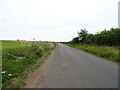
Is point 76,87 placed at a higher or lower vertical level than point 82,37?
lower

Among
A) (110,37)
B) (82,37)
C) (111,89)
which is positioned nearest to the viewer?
(111,89)

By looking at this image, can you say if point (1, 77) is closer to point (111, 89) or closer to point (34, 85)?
point (34, 85)

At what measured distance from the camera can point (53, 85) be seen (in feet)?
11.8

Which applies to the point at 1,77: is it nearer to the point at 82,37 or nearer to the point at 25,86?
the point at 25,86

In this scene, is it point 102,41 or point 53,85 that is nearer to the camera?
point 53,85

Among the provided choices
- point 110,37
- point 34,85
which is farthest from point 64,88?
point 110,37

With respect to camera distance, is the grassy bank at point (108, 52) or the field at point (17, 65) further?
the grassy bank at point (108, 52)

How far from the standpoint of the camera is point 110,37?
18.8 metres

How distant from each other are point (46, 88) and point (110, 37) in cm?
1923

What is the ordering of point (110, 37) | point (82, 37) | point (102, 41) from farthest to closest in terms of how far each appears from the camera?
point (82, 37), point (102, 41), point (110, 37)

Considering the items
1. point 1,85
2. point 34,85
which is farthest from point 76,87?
point 1,85

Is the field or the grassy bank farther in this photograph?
the grassy bank

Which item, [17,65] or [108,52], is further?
[108,52]

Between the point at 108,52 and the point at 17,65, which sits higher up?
the point at 108,52
